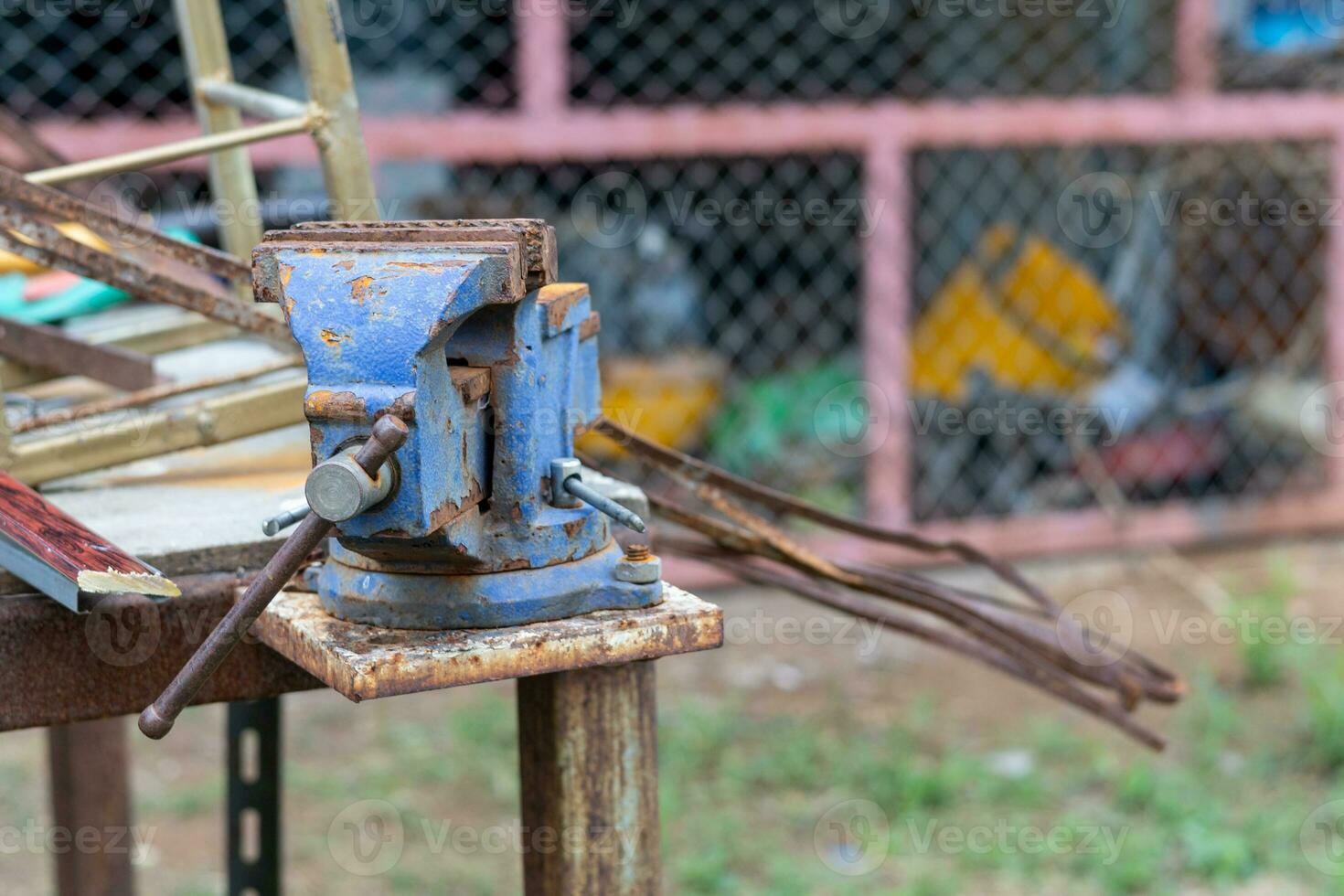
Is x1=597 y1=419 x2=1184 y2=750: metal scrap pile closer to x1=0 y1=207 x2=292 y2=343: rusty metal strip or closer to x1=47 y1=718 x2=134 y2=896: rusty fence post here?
x1=0 y1=207 x2=292 y2=343: rusty metal strip

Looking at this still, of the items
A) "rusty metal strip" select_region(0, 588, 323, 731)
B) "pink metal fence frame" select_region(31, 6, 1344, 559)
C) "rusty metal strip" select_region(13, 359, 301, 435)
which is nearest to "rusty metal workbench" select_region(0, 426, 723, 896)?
"rusty metal strip" select_region(0, 588, 323, 731)

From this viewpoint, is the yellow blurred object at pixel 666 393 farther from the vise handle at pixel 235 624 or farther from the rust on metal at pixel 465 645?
the vise handle at pixel 235 624

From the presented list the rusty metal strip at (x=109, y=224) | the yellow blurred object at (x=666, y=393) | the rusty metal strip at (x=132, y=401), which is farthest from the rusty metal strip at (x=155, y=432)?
the yellow blurred object at (x=666, y=393)

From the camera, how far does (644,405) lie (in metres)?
4.77

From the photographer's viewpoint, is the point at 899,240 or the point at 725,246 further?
the point at 725,246

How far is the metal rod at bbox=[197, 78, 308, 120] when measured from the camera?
1743mm

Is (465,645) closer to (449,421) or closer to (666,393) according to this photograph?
(449,421)

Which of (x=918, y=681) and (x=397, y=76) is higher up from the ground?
(x=397, y=76)

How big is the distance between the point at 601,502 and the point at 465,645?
15 centimetres

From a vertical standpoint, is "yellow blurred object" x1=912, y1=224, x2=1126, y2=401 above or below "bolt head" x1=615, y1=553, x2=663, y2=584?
above

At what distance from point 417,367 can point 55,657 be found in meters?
0.46

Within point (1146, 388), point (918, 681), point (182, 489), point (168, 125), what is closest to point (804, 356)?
point (1146, 388)

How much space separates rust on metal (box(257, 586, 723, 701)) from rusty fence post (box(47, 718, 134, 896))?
4.52ft

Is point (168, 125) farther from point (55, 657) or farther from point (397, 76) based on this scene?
point (55, 657)
